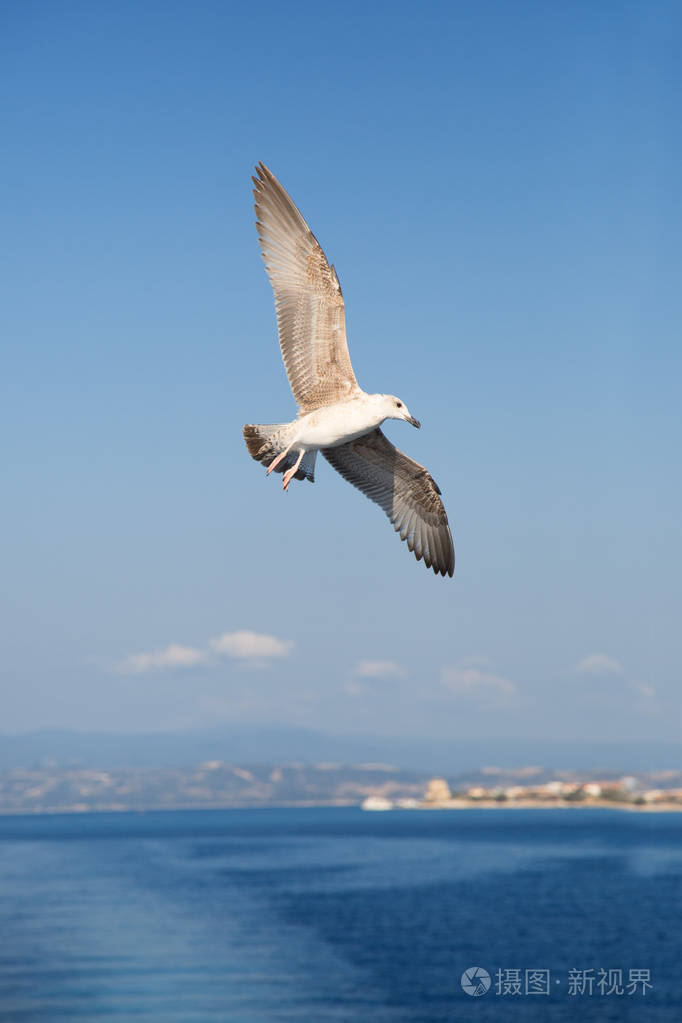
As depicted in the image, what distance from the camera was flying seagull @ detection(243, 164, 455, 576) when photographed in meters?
11.2

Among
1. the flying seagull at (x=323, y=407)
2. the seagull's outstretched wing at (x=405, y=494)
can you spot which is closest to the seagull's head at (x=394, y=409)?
the flying seagull at (x=323, y=407)

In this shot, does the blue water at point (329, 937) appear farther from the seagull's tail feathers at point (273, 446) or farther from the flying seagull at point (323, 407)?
the seagull's tail feathers at point (273, 446)

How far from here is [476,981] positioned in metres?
68.2

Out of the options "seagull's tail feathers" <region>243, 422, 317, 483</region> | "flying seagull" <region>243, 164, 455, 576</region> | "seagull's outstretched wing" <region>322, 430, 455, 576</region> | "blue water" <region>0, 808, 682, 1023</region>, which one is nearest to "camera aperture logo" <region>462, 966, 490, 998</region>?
"blue water" <region>0, 808, 682, 1023</region>

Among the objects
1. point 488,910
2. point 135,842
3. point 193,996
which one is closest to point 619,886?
point 488,910

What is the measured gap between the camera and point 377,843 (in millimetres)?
175375

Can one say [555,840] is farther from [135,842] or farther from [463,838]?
[135,842]

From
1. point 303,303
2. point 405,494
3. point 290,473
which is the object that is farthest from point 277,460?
point 405,494

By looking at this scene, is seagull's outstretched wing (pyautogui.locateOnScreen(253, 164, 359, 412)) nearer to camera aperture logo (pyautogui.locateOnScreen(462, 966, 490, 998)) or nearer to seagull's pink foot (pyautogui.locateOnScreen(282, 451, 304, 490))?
seagull's pink foot (pyautogui.locateOnScreen(282, 451, 304, 490))

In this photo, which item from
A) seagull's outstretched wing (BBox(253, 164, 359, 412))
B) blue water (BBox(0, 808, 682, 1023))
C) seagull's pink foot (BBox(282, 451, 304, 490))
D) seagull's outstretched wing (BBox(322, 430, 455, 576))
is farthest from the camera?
blue water (BBox(0, 808, 682, 1023))

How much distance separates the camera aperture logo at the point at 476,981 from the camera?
2650 inches

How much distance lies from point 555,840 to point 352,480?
570 feet

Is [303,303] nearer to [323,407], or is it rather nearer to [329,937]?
[323,407]

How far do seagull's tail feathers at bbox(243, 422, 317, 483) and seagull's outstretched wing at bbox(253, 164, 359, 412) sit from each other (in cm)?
37
